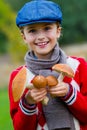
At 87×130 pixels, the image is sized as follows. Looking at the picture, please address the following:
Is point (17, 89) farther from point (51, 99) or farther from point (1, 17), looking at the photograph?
point (1, 17)

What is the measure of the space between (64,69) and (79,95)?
0.94 feet

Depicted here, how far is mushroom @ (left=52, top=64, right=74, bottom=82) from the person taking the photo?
3154mm

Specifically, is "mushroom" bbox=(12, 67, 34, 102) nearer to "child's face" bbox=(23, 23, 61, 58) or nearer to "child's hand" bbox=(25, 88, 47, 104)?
"child's hand" bbox=(25, 88, 47, 104)

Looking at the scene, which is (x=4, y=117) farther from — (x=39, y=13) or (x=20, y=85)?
(x=20, y=85)

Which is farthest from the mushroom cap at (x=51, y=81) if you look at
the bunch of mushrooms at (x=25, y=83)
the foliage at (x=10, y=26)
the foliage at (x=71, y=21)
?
the foliage at (x=71, y=21)

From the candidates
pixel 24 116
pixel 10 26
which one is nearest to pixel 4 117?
pixel 24 116

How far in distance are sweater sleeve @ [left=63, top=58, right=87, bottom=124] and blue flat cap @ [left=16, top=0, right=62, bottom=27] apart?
1.09 ft

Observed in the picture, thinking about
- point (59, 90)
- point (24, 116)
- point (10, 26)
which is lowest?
point (10, 26)

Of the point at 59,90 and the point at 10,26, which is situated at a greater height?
the point at 59,90

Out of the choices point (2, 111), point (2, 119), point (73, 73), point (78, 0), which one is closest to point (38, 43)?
point (73, 73)

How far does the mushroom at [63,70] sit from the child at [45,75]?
0.38ft

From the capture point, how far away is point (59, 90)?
127 inches

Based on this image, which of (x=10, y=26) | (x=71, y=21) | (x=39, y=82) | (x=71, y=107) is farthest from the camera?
(x=71, y=21)

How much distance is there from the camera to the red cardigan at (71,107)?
336 centimetres
